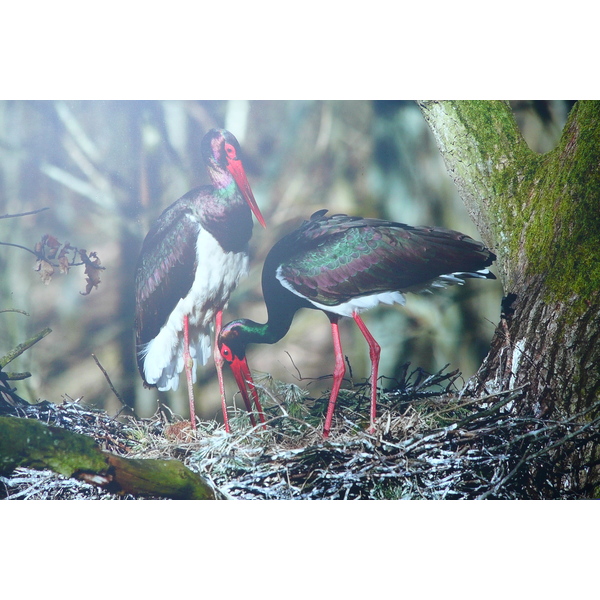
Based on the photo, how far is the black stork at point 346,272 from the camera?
9.93ft

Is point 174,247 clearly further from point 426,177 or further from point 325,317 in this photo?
point 426,177

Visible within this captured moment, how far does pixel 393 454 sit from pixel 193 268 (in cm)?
133

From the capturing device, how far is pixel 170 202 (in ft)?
10.5

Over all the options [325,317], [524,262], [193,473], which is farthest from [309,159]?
[193,473]

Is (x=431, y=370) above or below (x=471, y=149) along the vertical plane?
below

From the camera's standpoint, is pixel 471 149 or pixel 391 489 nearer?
pixel 391 489

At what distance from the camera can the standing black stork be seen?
10.3 feet

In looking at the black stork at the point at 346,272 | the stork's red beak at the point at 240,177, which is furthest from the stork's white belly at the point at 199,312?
the stork's red beak at the point at 240,177

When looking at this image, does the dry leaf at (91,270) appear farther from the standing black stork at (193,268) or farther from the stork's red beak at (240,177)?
the stork's red beak at (240,177)

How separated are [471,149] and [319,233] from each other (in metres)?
0.92

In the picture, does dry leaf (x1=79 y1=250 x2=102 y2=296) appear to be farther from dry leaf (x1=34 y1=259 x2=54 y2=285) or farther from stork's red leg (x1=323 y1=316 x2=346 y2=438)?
stork's red leg (x1=323 y1=316 x2=346 y2=438)

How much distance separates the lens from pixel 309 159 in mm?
3203

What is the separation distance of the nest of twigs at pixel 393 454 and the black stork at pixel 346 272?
0.48 ft

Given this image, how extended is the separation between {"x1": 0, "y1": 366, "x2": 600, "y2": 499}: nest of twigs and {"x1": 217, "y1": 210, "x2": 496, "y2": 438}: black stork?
0.48 ft
